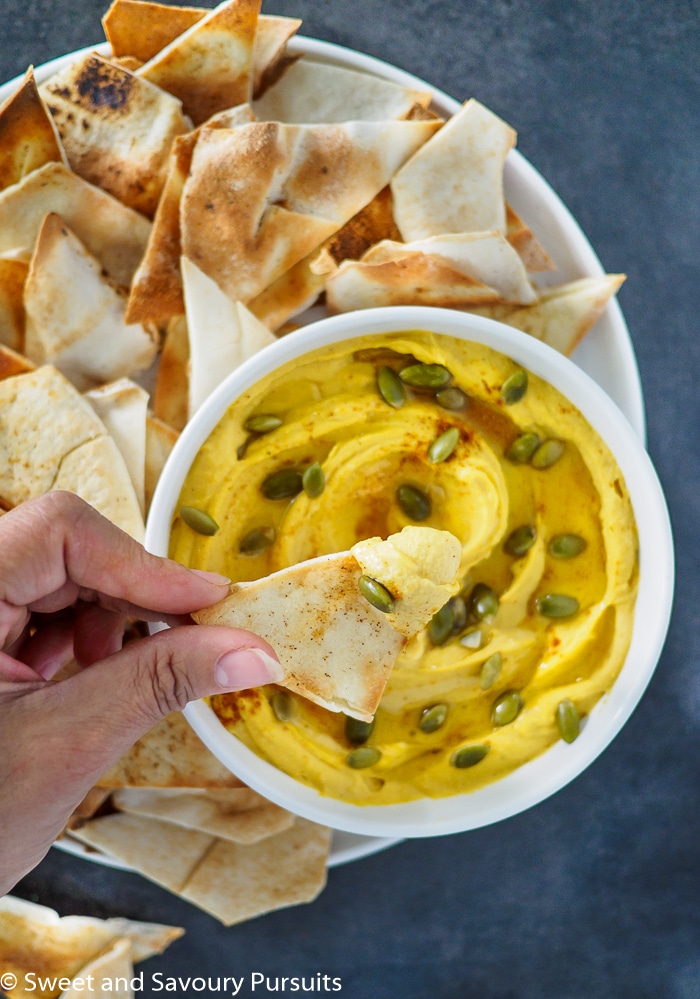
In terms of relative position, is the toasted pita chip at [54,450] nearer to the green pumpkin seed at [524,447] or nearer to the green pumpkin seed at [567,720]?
the green pumpkin seed at [524,447]

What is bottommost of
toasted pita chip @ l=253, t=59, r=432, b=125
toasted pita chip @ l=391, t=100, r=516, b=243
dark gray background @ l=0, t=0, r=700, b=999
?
dark gray background @ l=0, t=0, r=700, b=999

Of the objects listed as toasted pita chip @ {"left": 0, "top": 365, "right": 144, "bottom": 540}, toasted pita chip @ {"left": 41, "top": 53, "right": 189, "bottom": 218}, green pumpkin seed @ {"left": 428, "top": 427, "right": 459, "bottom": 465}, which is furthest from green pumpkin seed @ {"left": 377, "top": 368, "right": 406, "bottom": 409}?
toasted pita chip @ {"left": 41, "top": 53, "right": 189, "bottom": 218}

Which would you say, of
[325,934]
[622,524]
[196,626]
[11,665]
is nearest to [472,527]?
[622,524]

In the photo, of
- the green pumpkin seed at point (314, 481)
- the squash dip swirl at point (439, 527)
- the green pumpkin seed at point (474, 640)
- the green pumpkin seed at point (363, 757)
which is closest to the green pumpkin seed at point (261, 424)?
the squash dip swirl at point (439, 527)

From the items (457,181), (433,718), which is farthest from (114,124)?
(433,718)

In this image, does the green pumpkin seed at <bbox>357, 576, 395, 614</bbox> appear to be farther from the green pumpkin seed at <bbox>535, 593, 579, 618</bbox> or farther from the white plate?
the white plate

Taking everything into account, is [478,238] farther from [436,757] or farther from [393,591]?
[436,757]

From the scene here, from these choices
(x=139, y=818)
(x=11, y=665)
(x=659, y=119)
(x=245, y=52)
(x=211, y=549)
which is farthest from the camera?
(x=659, y=119)
